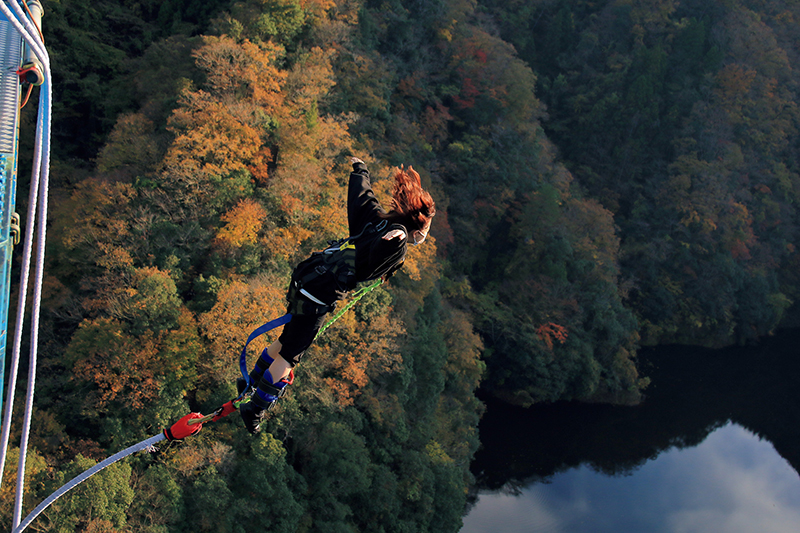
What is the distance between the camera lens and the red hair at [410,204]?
8.63ft

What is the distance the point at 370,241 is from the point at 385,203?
50.7 ft

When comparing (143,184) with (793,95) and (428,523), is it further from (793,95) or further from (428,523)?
(793,95)

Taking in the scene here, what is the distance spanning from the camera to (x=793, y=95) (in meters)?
33.8

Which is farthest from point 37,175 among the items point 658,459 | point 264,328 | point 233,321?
point 658,459

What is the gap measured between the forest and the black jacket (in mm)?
10943

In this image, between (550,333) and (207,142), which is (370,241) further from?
(550,333)

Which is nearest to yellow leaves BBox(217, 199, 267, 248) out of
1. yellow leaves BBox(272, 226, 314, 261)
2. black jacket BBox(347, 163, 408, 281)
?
yellow leaves BBox(272, 226, 314, 261)

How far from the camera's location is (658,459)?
77.7ft

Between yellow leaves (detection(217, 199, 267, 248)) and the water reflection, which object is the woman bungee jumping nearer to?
yellow leaves (detection(217, 199, 267, 248))

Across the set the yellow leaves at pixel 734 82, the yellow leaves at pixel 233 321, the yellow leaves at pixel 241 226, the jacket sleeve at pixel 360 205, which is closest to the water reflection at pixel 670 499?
the yellow leaves at pixel 233 321

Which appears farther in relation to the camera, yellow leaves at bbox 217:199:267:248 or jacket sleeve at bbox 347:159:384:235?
yellow leaves at bbox 217:199:267:248

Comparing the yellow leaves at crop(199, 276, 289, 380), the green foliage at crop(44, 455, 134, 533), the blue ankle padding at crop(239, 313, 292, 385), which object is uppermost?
the blue ankle padding at crop(239, 313, 292, 385)

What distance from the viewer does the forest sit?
13.4 meters

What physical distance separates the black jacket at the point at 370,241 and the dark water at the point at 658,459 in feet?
63.7
